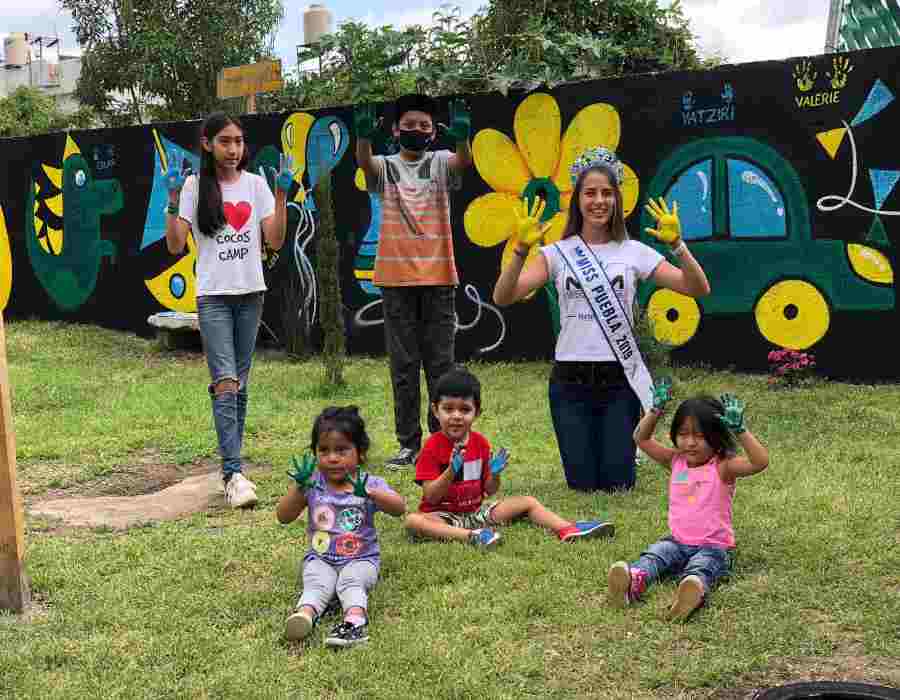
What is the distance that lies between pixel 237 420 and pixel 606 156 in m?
2.28

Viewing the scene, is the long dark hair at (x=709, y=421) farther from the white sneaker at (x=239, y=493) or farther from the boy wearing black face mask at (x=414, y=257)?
the white sneaker at (x=239, y=493)

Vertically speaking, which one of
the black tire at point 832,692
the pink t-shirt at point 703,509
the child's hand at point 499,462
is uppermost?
the child's hand at point 499,462

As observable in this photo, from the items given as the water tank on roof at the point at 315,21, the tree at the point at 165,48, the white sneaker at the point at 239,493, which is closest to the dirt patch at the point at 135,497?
the white sneaker at the point at 239,493

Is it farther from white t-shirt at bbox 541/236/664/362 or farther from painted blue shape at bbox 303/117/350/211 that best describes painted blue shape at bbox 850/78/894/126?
painted blue shape at bbox 303/117/350/211

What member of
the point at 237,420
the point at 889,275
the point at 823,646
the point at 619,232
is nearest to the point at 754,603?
the point at 823,646

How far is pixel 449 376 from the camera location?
4547 millimetres

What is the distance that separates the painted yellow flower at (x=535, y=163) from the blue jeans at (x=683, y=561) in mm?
4845

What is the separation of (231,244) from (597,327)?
1869 millimetres

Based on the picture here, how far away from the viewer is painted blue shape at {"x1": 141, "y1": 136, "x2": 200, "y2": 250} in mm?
11391

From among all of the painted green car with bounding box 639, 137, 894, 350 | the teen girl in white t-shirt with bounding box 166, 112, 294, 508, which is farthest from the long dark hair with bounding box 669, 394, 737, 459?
the painted green car with bounding box 639, 137, 894, 350

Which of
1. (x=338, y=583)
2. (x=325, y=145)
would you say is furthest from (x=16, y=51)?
(x=338, y=583)

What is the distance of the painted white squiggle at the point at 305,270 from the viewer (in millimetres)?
10336

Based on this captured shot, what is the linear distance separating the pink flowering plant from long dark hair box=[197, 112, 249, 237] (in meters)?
4.36

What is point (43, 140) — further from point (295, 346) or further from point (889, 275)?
point (889, 275)
